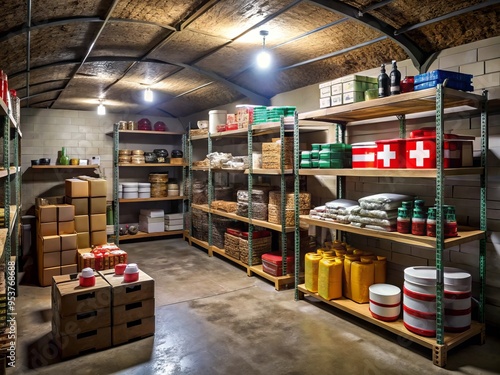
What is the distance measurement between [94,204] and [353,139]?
3841 millimetres

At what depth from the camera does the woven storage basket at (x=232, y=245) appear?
5695 mm

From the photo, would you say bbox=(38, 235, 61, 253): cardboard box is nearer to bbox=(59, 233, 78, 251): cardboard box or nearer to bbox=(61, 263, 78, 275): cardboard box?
bbox=(59, 233, 78, 251): cardboard box

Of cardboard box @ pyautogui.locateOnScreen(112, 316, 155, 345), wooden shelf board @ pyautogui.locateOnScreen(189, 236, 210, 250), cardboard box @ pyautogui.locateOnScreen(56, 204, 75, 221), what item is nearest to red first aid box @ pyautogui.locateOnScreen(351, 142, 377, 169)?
cardboard box @ pyautogui.locateOnScreen(112, 316, 155, 345)

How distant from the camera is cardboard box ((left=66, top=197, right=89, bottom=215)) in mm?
5512

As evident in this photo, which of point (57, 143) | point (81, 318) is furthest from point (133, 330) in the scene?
point (57, 143)

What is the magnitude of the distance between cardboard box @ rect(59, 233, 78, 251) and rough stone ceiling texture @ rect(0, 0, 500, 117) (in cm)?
221

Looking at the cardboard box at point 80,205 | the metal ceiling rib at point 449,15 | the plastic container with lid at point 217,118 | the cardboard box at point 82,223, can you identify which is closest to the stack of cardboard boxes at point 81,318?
the cardboard box at point 82,223

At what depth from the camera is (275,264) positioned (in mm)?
4828

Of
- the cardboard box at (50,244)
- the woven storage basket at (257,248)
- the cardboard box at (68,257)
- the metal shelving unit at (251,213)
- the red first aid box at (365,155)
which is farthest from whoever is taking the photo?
the woven storage basket at (257,248)

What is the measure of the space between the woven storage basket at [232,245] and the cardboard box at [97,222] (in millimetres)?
1885

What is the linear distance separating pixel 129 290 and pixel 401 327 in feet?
7.93

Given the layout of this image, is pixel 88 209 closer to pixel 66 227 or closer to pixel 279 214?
pixel 66 227

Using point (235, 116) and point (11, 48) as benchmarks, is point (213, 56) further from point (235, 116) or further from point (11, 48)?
point (11, 48)

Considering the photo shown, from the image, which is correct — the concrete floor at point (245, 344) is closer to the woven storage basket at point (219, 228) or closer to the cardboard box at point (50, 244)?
the cardboard box at point (50, 244)
